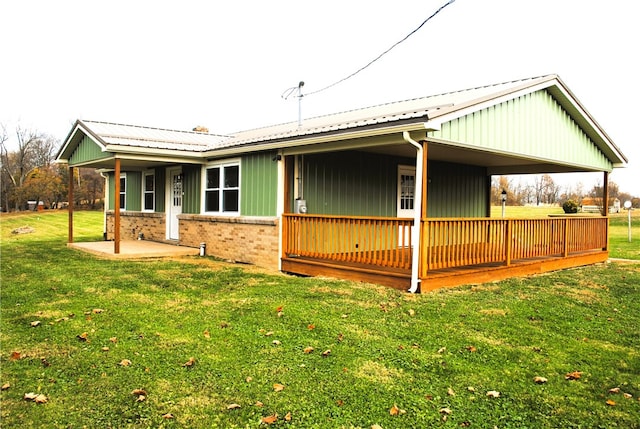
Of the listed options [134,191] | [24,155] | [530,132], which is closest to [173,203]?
[134,191]

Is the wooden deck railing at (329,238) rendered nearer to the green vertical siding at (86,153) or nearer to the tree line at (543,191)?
the green vertical siding at (86,153)

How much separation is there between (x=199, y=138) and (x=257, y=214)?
5514mm

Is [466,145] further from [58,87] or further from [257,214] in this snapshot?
[58,87]

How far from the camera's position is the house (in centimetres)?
817

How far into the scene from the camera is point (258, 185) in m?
10.9

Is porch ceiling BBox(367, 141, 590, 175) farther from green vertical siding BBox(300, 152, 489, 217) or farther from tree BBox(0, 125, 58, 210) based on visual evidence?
tree BBox(0, 125, 58, 210)

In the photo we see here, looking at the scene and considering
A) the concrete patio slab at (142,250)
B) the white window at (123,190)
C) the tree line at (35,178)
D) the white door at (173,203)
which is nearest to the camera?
the concrete patio slab at (142,250)

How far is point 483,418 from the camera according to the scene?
3.39 m

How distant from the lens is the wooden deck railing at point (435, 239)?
26.6ft

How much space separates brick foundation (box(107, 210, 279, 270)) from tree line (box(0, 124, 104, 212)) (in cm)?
2373

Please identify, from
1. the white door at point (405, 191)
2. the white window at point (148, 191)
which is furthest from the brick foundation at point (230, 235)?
the white door at point (405, 191)

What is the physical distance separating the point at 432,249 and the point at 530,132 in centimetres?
395

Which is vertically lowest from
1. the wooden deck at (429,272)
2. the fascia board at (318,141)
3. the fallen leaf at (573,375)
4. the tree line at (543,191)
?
the fallen leaf at (573,375)

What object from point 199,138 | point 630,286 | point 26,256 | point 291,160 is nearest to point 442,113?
point 291,160
